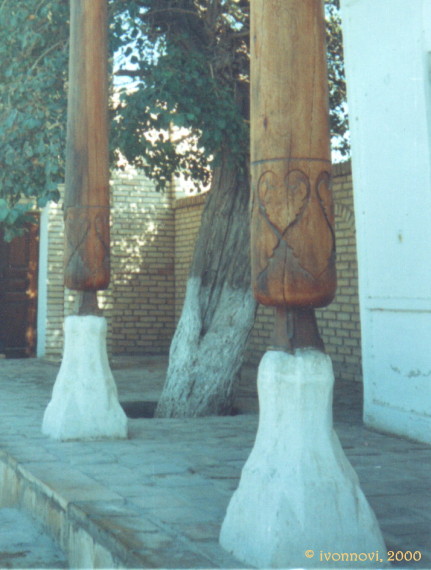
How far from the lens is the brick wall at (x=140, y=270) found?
12719 millimetres

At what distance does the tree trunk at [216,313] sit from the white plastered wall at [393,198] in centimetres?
141

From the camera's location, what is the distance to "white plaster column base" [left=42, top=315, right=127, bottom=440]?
5.24m

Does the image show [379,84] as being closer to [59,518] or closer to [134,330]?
[59,518]

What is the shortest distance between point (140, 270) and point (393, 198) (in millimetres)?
7880

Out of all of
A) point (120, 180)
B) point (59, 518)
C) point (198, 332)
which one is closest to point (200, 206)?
point (120, 180)

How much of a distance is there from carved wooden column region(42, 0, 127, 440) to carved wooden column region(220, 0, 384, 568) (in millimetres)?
2363

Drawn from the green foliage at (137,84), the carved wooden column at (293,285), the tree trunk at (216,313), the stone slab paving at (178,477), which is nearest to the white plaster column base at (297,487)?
the carved wooden column at (293,285)

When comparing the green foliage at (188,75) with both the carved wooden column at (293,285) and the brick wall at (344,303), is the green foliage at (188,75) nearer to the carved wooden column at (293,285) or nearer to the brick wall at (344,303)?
the brick wall at (344,303)

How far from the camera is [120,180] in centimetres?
1273

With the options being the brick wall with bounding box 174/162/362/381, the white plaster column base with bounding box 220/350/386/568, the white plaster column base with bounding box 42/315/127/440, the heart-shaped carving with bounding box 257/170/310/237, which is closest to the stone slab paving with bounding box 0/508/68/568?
the white plaster column base with bounding box 42/315/127/440

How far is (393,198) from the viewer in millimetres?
5500

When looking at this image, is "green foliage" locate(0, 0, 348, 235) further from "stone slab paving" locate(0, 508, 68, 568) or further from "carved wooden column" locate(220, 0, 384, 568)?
"carved wooden column" locate(220, 0, 384, 568)

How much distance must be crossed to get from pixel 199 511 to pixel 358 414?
339 centimetres

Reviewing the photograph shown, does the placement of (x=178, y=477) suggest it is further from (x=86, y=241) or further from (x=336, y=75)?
(x=336, y=75)
